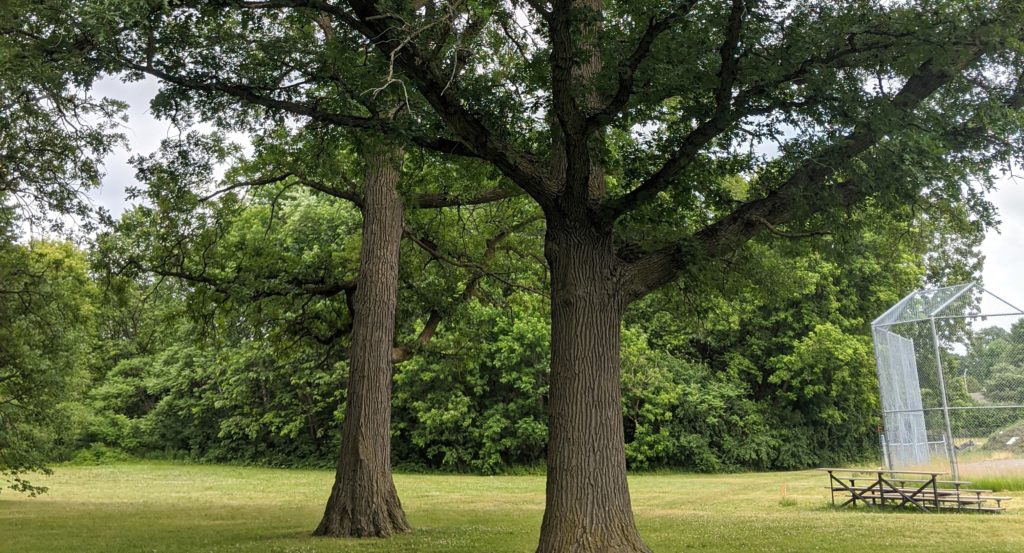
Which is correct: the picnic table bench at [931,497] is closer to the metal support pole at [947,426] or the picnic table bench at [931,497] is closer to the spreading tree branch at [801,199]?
the metal support pole at [947,426]

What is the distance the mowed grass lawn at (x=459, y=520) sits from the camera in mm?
Answer: 10953

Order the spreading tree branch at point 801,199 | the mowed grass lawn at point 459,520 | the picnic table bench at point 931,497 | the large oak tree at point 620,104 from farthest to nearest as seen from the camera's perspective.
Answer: the picnic table bench at point 931,497
the mowed grass lawn at point 459,520
the spreading tree branch at point 801,199
the large oak tree at point 620,104

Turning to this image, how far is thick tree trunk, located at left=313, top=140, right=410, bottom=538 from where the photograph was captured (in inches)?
484

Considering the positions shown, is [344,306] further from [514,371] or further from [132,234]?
[514,371]

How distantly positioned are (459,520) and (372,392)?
3.52 m

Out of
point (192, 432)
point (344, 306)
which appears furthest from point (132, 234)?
point (192, 432)

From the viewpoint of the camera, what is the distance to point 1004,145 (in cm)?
873

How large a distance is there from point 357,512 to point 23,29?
25.9 ft

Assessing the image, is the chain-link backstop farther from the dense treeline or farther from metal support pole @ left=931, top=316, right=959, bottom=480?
the dense treeline

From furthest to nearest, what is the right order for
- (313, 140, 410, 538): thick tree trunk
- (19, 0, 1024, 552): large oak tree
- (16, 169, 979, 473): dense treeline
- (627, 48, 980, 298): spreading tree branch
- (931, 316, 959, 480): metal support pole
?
(16, 169, 979, 473): dense treeline → (931, 316, 959, 480): metal support pole → (313, 140, 410, 538): thick tree trunk → (627, 48, 980, 298): spreading tree branch → (19, 0, 1024, 552): large oak tree

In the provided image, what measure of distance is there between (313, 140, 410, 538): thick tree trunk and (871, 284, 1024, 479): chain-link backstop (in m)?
10.8

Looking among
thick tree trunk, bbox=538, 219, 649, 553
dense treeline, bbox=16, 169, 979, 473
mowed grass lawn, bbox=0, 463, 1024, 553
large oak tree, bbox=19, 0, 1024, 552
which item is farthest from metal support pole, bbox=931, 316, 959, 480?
thick tree trunk, bbox=538, 219, 649, 553


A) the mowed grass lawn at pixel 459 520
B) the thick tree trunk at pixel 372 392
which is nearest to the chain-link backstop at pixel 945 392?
the mowed grass lawn at pixel 459 520

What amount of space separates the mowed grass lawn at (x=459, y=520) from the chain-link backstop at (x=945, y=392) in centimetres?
255
